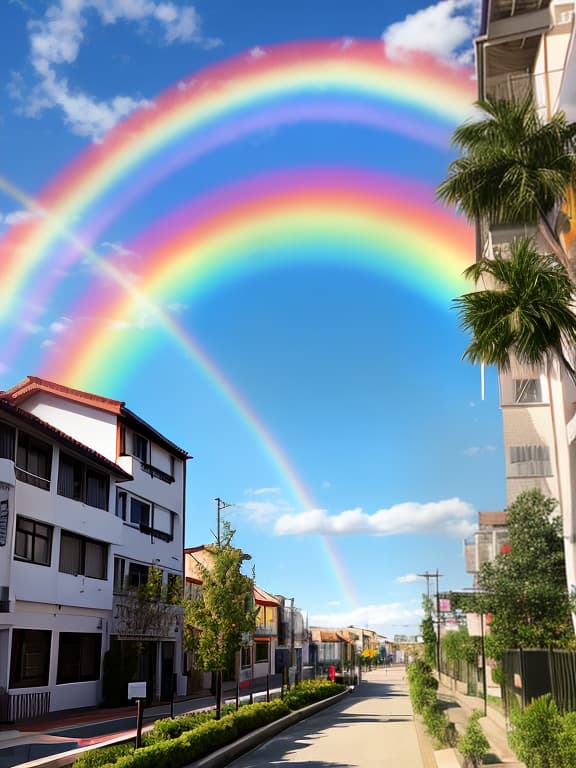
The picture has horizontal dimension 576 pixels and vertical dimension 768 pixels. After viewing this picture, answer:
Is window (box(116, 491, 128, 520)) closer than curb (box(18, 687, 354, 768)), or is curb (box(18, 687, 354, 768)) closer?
curb (box(18, 687, 354, 768))

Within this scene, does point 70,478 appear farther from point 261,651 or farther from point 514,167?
point 261,651

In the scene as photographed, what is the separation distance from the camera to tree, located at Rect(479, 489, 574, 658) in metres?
33.2

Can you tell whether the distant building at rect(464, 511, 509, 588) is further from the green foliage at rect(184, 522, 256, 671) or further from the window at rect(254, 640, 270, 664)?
the green foliage at rect(184, 522, 256, 671)

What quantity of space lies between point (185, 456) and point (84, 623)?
1738 centimetres

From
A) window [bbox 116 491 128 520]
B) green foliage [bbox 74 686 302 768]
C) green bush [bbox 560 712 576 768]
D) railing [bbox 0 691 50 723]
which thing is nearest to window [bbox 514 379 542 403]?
window [bbox 116 491 128 520]

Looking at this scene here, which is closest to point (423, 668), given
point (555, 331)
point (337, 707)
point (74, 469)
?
point (337, 707)

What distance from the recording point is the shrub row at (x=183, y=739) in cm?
1520

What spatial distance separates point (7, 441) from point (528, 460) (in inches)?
1315

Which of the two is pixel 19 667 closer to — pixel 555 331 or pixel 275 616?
pixel 555 331

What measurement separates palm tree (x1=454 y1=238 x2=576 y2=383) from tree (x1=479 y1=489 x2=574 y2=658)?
16.7 meters

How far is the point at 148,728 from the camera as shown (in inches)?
1096

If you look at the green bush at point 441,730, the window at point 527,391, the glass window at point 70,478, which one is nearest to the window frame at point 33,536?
the glass window at point 70,478

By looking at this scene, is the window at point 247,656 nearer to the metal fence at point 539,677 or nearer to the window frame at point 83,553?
the window frame at point 83,553

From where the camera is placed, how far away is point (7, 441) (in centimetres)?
3047
